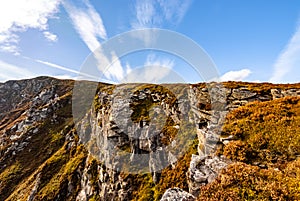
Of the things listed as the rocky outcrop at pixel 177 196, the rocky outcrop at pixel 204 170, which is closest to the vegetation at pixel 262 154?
the rocky outcrop at pixel 177 196

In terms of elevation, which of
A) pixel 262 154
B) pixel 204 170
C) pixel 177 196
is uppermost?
pixel 262 154

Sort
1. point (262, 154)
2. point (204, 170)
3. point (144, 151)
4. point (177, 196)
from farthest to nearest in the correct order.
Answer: point (144, 151) → point (262, 154) → point (204, 170) → point (177, 196)

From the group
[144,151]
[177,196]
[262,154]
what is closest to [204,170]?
[177,196]

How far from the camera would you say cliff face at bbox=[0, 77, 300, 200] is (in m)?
25.1

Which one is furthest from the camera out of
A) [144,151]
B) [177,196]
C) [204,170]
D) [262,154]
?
[144,151]

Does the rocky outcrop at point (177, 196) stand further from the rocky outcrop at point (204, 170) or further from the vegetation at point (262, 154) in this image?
the rocky outcrop at point (204, 170)

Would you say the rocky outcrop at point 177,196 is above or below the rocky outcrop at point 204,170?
below

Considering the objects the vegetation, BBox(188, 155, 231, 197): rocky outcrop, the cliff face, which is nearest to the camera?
the vegetation

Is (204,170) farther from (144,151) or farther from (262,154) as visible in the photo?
(144,151)

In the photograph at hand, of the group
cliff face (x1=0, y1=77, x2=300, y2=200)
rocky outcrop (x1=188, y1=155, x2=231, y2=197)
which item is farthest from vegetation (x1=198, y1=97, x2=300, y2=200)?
cliff face (x1=0, y1=77, x2=300, y2=200)

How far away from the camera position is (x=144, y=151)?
4722 cm

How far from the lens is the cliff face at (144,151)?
2509 centimetres

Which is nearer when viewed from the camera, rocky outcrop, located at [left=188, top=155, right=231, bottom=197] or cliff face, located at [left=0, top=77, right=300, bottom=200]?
rocky outcrop, located at [left=188, top=155, right=231, bottom=197]

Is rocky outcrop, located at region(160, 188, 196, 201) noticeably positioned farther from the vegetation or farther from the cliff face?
the vegetation
